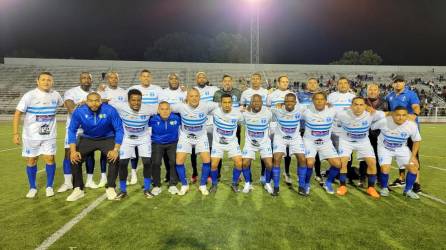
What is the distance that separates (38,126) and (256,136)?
390 cm

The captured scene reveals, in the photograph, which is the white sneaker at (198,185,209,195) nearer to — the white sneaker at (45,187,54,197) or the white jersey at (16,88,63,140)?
the white sneaker at (45,187,54,197)

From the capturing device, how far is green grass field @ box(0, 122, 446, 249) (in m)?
4.19

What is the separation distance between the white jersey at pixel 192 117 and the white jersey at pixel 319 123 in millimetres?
1860

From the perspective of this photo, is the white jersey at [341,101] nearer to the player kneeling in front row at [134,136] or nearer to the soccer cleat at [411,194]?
the soccer cleat at [411,194]

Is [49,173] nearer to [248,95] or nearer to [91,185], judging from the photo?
[91,185]

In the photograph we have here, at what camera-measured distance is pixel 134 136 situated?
627 cm

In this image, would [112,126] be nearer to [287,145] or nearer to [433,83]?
[287,145]

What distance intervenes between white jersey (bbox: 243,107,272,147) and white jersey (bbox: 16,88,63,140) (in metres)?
3.53

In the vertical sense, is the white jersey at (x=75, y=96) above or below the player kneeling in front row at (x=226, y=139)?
above

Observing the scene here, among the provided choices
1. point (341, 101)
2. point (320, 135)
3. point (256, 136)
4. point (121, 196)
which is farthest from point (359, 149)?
point (121, 196)

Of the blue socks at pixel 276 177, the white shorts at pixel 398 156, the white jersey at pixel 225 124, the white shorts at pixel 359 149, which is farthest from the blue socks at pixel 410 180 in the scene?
the white jersey at pixel 225 124

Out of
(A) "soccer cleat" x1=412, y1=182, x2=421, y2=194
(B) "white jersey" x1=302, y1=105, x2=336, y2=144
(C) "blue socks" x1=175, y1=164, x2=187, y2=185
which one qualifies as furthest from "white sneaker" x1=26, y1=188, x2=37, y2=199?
(A) "soccer cleat" x1=412, y1=182, x2=421, y2=194

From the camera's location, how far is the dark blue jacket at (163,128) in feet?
21.1

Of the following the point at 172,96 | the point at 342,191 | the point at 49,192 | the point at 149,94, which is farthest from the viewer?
the point at 172,96
